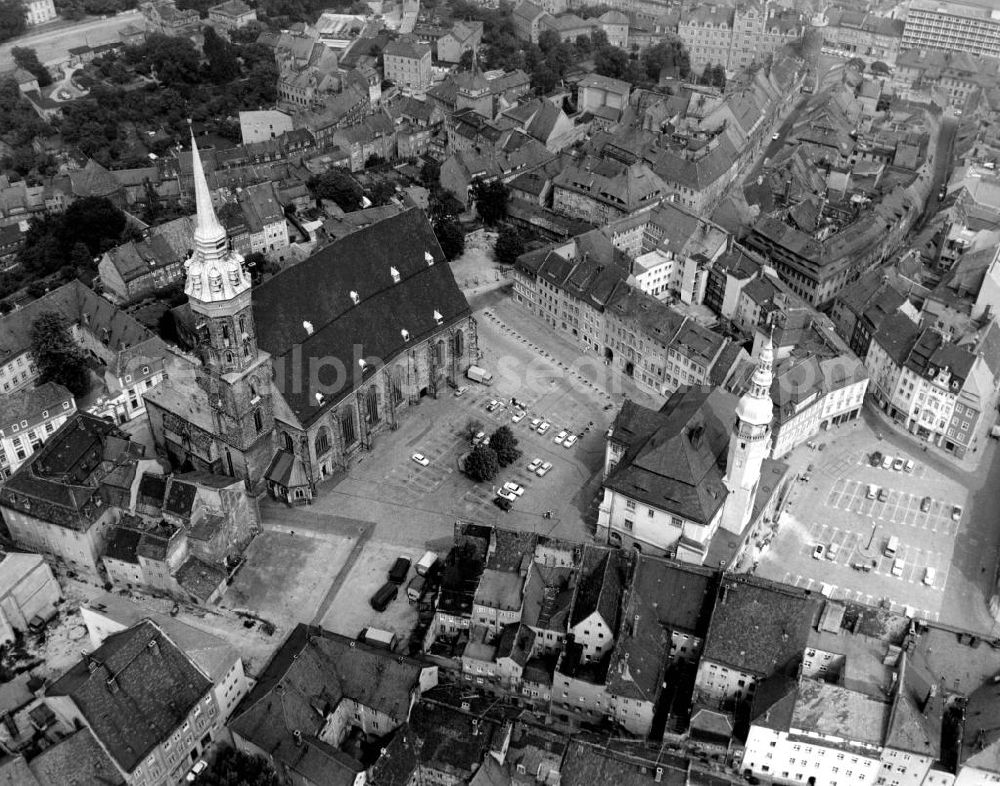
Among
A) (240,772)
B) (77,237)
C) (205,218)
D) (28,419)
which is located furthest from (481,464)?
(77,237)

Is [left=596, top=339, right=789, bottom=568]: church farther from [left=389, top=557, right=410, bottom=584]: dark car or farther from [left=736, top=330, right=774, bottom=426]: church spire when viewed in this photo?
[left=389, top=557, right=410, bottom=584]: dark car

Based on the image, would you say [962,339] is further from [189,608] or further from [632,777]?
[189,608]

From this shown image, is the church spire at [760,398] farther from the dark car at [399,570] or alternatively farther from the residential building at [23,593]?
the residential building at [23,593]

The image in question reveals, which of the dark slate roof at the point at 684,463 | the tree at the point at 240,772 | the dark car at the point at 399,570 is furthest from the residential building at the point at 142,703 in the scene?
the dark slate roof at the point at 684,463

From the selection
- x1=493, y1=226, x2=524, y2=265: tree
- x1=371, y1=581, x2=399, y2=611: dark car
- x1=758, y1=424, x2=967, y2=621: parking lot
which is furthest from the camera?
x1=493, y1=226, x2=524, y2=265: tree

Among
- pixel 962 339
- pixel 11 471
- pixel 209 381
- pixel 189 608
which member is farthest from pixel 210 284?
pixel 962 339

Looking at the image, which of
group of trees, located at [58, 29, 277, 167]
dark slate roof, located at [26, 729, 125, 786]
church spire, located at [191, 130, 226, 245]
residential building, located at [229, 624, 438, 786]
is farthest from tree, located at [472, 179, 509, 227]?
dark slate roof, located at [26, 729, 125, 786]

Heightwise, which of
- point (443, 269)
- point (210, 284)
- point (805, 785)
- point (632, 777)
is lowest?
point (805, 785)
